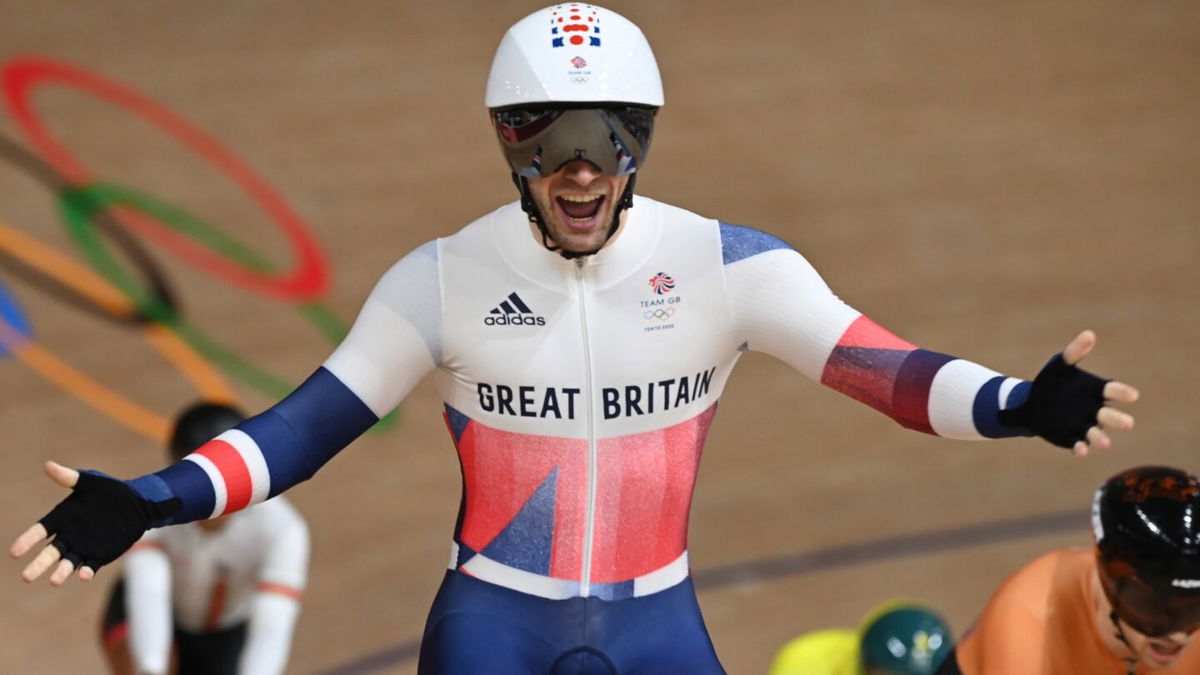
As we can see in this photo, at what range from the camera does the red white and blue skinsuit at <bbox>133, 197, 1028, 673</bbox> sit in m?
3.63

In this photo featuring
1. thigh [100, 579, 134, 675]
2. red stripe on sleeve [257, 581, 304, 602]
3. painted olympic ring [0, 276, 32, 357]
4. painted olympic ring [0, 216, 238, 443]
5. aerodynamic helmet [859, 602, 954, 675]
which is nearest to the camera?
aerodynamic helmet [859, 602, 954, 675]

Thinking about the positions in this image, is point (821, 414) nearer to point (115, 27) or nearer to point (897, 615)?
point (897, 615)

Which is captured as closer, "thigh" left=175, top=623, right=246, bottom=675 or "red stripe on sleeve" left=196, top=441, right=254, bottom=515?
"red stripe on sleeve" left=196, top=441, right=254, bottom=515

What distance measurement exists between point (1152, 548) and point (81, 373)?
5377mm

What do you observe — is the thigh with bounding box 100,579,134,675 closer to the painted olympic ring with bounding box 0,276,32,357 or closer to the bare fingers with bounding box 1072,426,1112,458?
the painted olympic ring with bounding box 0,276,32,357

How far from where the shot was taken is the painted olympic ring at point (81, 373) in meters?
7.68

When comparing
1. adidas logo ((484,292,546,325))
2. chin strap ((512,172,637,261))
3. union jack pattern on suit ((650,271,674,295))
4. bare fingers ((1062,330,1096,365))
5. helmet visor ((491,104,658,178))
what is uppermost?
helmet visor ((491,104,658,178))

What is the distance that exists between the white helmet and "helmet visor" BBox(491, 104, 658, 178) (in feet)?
0.08

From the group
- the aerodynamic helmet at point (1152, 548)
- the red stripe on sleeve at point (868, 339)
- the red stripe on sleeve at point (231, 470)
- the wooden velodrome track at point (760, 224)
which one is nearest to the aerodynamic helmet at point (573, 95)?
the red stripe on sleeve at point (868, 339)

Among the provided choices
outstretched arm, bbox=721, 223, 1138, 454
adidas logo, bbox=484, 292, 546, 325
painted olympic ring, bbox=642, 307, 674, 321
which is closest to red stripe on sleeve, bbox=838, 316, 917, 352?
outstretched arm, bbox=721, 223, 1138, 454

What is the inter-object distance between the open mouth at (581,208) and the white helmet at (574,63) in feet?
0.62

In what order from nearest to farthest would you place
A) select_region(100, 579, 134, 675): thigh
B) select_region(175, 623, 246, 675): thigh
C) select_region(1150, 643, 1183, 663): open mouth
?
1. select_region(1150, 643, 1183, 663): open mouth
2. select_region(100, 579, 134, 675): thigh
3. select_region(175, 623, 246, 675): thigh

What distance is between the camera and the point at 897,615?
5207mm

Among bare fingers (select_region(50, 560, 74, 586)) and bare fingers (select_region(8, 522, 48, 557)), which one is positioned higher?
bare fingers (select_region(8, 522, 48, 557))
